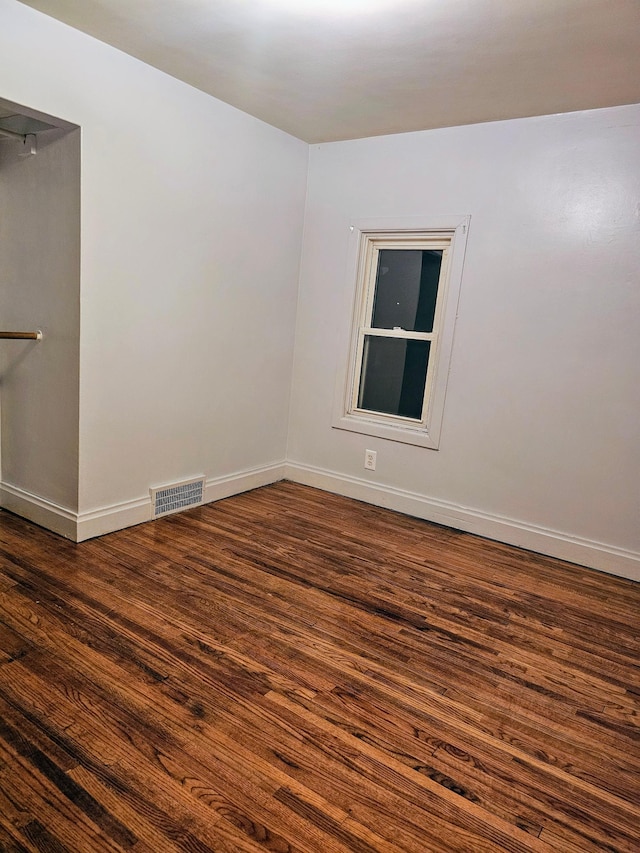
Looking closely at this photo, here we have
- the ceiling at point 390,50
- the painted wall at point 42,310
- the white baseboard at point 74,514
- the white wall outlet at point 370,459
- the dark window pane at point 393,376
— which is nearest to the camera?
the ceiling at point 390,50

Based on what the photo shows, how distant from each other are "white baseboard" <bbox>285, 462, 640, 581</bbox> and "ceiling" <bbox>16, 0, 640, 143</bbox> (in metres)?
2.28

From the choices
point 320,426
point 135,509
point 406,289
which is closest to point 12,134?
point 135,509

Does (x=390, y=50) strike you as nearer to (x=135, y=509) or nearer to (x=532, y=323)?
(x=532, y=323)

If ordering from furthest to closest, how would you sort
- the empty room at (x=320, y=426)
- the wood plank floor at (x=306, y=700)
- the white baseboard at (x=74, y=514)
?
1. the white baseboard at (x=74, y=514)
2. the empty room at (x=320, y=426)
3. the wood plank floor at (x=306, y=700)

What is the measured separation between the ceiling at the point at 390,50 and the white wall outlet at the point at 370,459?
2.07 meters

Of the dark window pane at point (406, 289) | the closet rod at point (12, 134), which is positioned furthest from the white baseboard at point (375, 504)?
the closet rod at point (12, 134)

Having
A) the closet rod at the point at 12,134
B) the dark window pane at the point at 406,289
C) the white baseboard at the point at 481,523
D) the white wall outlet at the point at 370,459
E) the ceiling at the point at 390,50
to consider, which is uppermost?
the ceiling at the point at 390,50

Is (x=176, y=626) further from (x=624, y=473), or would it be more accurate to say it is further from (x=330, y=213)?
(x=330, y=213)

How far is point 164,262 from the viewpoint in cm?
300

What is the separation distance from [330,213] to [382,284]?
0.61 meters

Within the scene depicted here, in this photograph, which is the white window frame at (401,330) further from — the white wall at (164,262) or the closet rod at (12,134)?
the closet rod at (12,134)

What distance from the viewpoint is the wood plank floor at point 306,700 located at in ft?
4.56

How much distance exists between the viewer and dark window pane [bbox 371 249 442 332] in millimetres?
3570

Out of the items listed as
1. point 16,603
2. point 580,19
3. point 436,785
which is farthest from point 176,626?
point 580,19
